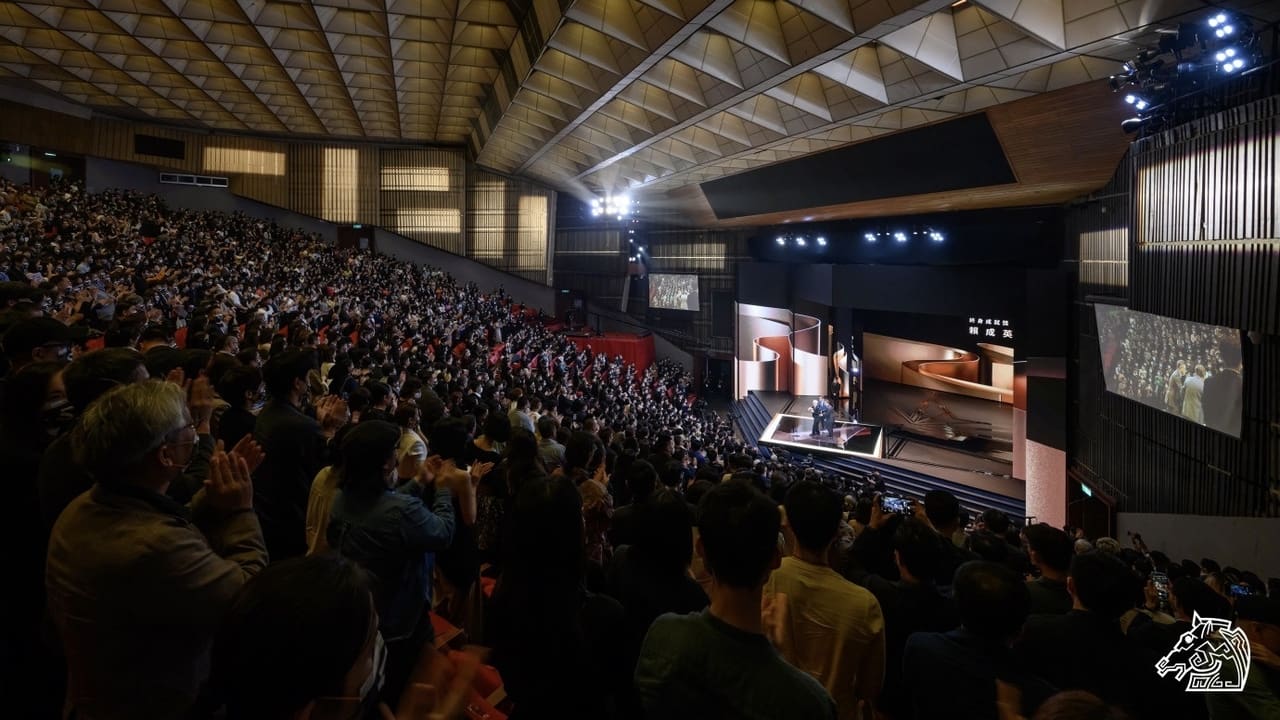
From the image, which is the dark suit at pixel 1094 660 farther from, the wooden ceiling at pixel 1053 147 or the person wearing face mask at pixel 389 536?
the wooden ceiling at pixel 1053 147

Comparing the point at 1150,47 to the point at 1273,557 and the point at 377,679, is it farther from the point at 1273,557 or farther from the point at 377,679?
the point at 377,679

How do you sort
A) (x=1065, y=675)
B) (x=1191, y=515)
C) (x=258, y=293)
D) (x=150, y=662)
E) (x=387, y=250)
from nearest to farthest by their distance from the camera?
(x=150, y=662), (x=1065, y=675), (x=1191, y=515), (x=258, y=293), (x=387, y=250)

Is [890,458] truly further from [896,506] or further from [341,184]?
[341,184]

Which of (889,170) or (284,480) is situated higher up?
(889,170)

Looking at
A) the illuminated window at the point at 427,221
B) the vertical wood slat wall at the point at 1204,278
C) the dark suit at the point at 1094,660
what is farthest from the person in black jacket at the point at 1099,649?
the illuminated window at the point at 427,221

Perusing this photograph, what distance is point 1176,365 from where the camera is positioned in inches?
309

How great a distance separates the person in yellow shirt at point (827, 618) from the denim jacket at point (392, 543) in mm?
1068

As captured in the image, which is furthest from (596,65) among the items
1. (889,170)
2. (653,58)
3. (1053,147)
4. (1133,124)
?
(1133,124)

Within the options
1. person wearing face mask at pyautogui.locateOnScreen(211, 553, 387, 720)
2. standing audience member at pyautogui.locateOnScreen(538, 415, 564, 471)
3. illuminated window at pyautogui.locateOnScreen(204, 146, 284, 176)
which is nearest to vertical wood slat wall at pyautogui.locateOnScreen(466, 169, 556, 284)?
illuminated window at pyautogui.locateOnScreen(204, 146, 284, 176)

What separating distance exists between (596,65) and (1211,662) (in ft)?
33.0

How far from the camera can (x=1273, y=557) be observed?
20.9 feet

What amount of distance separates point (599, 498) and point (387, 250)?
2532 centimetres

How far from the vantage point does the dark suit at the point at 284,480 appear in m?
2.54

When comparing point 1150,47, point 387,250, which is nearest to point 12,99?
point 387,250
